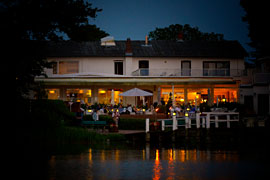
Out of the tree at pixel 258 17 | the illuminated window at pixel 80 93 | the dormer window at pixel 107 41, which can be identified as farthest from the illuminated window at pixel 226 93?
the illuminated window at pixel 80 93

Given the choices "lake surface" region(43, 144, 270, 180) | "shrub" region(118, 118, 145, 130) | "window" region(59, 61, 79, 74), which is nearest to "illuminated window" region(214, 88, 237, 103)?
"window" region(59, 61, 79, 74)

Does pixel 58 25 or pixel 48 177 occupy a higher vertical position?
pixel 58 25

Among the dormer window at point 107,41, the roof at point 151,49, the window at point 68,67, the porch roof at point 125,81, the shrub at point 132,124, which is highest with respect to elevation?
the dormer window at point 107,41

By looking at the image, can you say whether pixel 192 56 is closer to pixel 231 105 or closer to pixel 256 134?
pixel 231 105

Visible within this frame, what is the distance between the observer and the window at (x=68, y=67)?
39.2m

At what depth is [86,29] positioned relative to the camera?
21281mm

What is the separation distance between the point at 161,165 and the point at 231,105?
16163mm

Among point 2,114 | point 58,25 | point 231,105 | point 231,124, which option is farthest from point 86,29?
point 231,105

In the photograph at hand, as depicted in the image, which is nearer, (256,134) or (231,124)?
(256,134)

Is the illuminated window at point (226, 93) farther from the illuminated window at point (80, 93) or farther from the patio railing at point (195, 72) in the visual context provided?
the illuminated window at point (80, 93)

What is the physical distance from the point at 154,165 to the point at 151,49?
96.3 ft

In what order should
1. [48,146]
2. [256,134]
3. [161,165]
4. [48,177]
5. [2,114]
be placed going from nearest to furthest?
[48,177] → [161,165] → [48,146] → [2,114] → [256,134]

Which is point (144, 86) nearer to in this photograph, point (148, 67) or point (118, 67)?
point (148, 67)

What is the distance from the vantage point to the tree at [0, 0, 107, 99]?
1878cm
